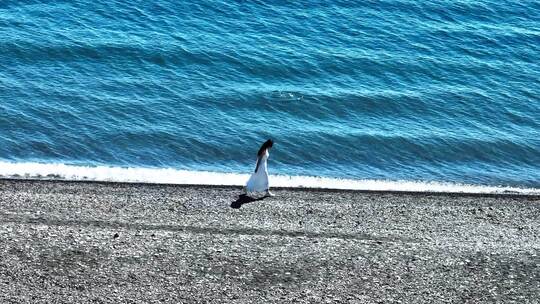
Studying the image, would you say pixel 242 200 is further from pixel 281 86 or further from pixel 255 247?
pixel 281 86

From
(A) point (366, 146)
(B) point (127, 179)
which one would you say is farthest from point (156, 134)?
(A) point (366, 146)

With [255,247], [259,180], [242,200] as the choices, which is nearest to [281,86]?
[259,180]

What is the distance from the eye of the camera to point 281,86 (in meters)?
44.3

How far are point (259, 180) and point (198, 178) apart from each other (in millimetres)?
5053

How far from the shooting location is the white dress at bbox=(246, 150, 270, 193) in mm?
28062

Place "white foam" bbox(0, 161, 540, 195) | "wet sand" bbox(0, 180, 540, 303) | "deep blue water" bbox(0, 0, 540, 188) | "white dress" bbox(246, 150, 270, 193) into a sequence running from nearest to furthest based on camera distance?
"wet sand" bbox(0, 180, 540, 303)
"white dress" bbox(246, 150, 270, 193)
"white foam" bbox(0, 161, 540, 195)
"deep blue water" bbox(0, 0, 540, 188)

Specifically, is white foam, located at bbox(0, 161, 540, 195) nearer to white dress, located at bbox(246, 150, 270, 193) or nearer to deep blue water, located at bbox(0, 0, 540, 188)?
deep blue water, located at bbox(0, 0, 540, 188)

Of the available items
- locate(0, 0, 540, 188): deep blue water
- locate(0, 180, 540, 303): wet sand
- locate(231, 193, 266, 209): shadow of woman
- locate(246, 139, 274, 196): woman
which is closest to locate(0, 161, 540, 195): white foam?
locate(0, 0, 540, 188): deep blue water

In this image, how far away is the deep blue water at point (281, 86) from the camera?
3597cm

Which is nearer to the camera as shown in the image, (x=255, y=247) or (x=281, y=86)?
(x=255, y=247)

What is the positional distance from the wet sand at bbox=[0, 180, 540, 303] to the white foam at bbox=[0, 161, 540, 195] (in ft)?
10.7

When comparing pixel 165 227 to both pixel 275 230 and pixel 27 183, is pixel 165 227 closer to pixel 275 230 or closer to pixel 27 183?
pixel 275 230

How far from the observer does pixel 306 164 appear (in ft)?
117

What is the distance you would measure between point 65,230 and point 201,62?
23534 mm
